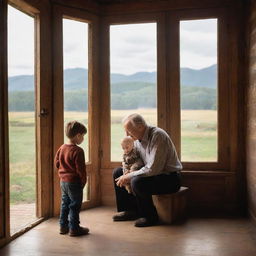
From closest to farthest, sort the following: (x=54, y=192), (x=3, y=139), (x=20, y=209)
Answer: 1. (x=3, y=139)
2. (x=54, y=192)
3. (x=20, y=209)

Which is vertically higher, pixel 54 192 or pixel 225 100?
pixel 225 100

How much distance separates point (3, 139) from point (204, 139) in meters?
2.39

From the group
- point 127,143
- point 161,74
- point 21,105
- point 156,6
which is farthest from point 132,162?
point 156,6

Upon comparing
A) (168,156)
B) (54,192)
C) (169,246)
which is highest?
(168,156)

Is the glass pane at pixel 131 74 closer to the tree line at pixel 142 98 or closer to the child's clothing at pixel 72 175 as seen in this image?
the tree line at pixel 142 98

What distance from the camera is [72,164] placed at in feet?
11.3

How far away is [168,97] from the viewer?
452 centimetres

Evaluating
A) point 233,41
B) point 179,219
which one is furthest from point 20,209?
point 233,41

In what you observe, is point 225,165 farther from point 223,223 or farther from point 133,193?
point 133,193

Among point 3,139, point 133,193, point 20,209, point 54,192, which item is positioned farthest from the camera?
point 20,209

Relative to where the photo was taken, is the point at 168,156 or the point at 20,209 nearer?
Result: the point at 168,156

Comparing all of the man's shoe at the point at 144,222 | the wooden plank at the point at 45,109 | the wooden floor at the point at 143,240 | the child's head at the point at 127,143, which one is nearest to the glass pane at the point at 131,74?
the child's head at the point at 127,143

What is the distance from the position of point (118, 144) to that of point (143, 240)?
158cm

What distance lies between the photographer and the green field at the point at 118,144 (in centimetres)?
404
